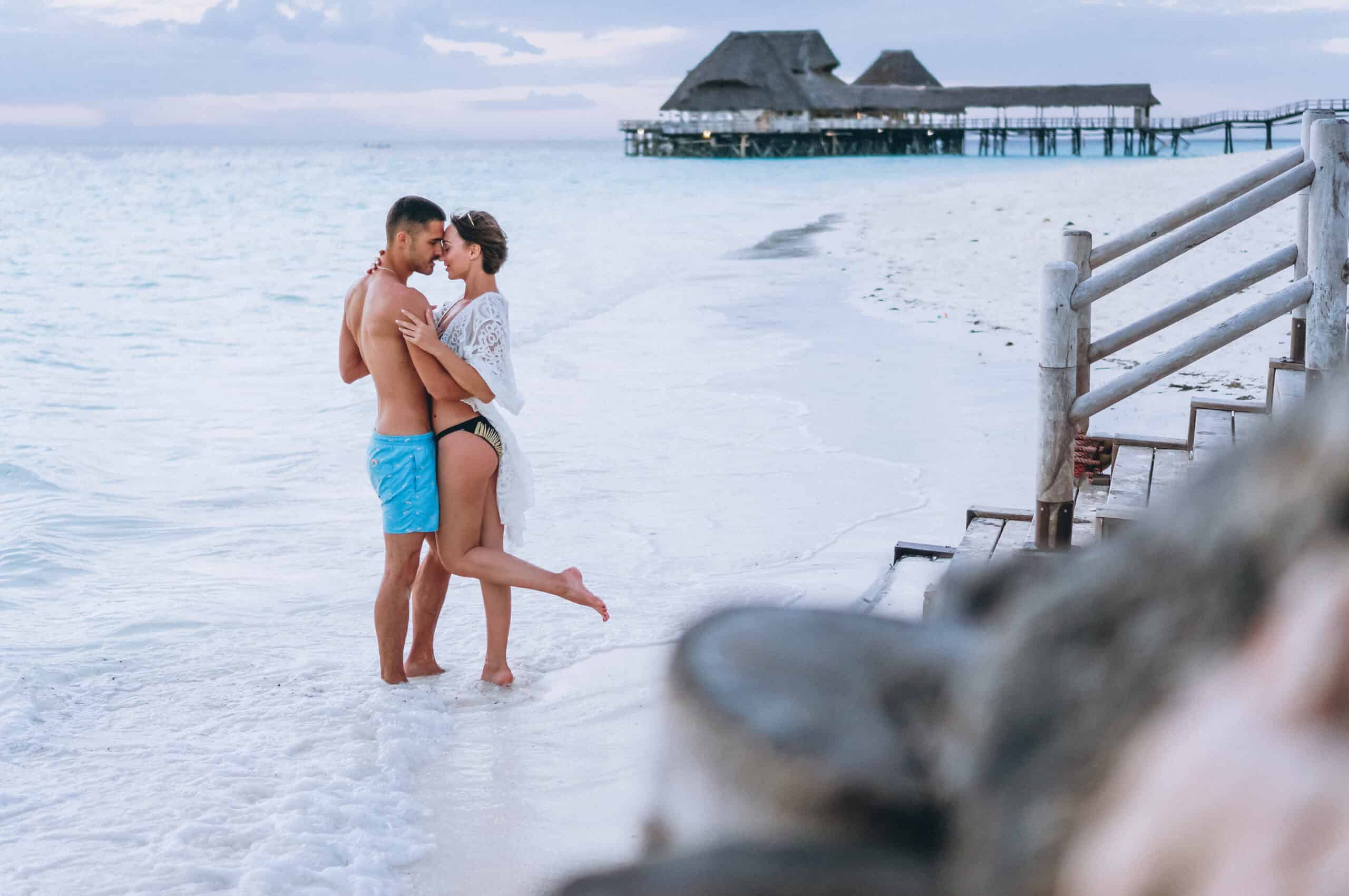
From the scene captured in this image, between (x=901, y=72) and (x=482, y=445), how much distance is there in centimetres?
8858

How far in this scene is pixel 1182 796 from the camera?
1.87 ft

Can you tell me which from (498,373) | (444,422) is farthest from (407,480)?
(498,373)

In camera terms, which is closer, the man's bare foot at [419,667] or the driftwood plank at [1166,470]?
the driftwood plank at [1166,470]

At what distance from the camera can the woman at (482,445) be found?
4250mm

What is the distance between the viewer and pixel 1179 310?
4.11 m

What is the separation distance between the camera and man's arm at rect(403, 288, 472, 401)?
4254 millimetres

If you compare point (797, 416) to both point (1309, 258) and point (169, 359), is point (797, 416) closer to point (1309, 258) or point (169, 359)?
point (1309, 258)

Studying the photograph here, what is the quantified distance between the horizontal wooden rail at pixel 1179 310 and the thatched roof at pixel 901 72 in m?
86.6

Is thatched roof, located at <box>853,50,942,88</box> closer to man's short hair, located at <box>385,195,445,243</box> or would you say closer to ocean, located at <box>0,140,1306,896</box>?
ocean, located at <box>0,140,1306,896</box>

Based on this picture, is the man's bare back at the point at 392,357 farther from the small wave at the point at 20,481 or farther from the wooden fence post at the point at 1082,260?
the small wave at the point at 20,481

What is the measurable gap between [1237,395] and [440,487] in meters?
5.59

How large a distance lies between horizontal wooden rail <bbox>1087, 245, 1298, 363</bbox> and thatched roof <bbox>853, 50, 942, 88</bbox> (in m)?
86.6

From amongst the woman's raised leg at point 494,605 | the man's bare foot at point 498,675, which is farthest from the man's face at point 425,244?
the man's bare foot at point 498,675

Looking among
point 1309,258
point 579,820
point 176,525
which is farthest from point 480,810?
point 176,525
